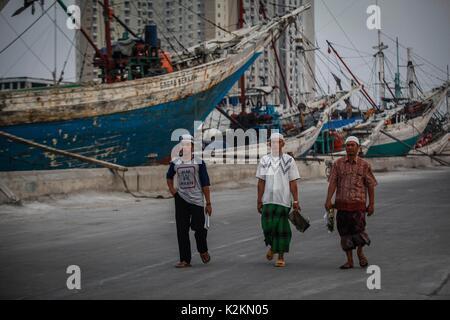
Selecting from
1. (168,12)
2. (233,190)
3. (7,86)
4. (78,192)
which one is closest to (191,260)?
(78,192)

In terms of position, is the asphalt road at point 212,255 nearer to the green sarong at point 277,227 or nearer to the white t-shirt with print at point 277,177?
the green sarong at point 277,227

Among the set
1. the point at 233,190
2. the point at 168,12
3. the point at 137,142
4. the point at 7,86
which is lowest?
the point at 233,190

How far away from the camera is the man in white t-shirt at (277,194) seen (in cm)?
806

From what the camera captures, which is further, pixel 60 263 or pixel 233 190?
pixel 233 190

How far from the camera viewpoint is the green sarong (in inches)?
316

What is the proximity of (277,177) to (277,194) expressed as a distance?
20cm

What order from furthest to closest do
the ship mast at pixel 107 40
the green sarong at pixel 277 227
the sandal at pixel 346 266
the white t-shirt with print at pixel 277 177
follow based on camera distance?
the ship mast at pixel 107 40 < the white t-shirt with print at pixel 277 177 < the green sarong at pixel 277 227 < the sandal at pixel 346 266

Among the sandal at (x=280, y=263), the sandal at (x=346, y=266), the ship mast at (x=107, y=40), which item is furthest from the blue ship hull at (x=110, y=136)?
the sandal at (x=346, y=266)

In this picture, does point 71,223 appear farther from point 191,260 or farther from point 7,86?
point 7,86

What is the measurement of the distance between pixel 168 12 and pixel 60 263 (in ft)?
478
